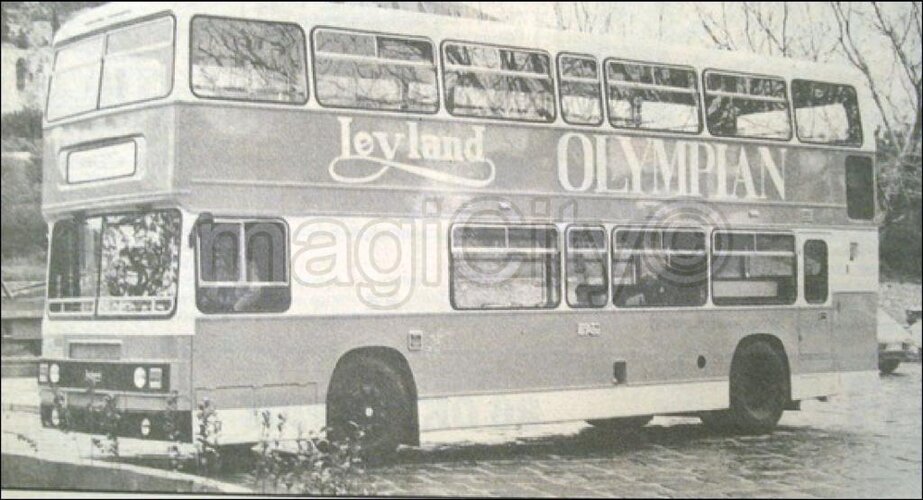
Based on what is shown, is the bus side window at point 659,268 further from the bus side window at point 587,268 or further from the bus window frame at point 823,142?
the bus window frame at point 823,142

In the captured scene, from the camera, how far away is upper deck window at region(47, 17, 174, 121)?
5.23 metres

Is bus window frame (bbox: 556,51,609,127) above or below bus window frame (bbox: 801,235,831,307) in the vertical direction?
above

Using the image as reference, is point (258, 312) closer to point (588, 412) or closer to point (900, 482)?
point (588, 412)

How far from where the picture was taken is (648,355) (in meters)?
6.16

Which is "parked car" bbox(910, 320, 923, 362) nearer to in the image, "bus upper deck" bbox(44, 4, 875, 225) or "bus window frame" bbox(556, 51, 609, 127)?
"bus upper deck" bbox(44, 4, 875, 225)

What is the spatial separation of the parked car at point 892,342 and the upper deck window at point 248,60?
335 centimetres

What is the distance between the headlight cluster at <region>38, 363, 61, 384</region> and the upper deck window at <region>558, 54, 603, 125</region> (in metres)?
2.83

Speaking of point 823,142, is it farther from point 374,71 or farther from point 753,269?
point 374,71

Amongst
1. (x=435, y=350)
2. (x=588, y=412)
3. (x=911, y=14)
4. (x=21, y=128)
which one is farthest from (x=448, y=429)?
(x=911, y=14)

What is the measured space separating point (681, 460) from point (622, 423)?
361 millimetres

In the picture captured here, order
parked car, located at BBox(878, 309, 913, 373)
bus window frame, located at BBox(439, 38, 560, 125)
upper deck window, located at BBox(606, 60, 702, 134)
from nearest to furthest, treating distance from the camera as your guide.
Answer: bus window frame, located at BBox(439, 38, 560, 125)
upper deck window, located at BBox(606, 60, 702, 134)
parked car, located at BBox(878, 309, 913, 373)

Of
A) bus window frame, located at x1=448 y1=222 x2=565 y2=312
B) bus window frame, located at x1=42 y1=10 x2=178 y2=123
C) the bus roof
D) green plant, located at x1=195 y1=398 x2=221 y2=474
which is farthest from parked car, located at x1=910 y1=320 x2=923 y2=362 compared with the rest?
bus window frame, located at x1=42 y1=10 x2=178 y2=123

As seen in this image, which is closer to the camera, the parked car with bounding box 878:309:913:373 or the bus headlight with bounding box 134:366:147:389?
the bus headlight with bounding box 134:366:147:389

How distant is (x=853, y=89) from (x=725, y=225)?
103 cm
